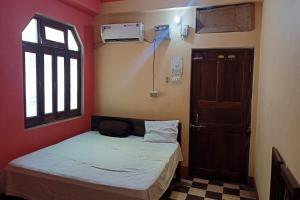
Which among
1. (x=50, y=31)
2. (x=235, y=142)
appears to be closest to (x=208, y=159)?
(x=235, y=142)

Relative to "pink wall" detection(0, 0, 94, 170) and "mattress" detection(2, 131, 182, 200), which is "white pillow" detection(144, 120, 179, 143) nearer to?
"mattress" detection(2, 131, 182, 200)

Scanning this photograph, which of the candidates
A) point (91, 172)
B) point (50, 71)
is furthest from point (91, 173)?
point (50, 71)

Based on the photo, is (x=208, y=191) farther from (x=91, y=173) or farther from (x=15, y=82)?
(x=15, y=82)

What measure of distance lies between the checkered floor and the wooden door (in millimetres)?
199

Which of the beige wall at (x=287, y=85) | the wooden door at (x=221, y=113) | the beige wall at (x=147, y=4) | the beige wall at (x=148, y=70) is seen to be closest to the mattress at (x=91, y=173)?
the wooden door at (x=221, y=113)

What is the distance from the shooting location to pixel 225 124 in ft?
11.8

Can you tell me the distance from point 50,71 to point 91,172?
1676mm

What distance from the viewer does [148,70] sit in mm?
3906

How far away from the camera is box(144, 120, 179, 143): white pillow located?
3.49 meters

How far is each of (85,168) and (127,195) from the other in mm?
682

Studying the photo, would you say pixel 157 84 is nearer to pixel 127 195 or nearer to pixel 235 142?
pixel 235 142

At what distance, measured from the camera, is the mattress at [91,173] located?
7.16ft

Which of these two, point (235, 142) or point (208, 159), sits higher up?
point (235, 142)

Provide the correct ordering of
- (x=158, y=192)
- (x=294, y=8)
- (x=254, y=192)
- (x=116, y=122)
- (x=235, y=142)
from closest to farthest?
1. (x=294, y=8)
2. (x=158, y=192)
3. (x=254, y=192)
4. (x=235, y=142)
5. (x=116, y=122)
